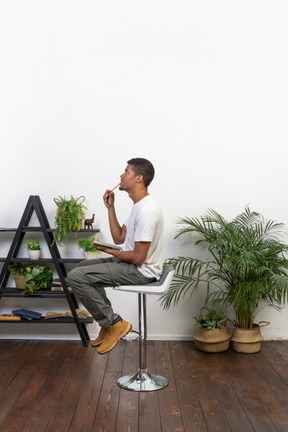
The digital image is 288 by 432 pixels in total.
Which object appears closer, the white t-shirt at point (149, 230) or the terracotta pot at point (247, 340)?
the white t-shirt at point (149, 230)

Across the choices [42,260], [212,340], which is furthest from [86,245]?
[212,340]

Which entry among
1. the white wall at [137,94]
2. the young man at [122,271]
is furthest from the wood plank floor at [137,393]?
the white wall at [137,94]

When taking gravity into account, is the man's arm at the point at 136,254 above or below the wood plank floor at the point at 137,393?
above

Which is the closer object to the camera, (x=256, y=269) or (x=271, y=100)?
(x=256, y=269)

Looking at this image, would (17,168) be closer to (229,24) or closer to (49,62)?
(49,62)

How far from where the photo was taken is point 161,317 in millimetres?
4422

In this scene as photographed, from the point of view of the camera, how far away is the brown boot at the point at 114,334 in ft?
10.2

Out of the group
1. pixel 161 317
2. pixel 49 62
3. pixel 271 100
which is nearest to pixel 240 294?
Result: pixel 161 317

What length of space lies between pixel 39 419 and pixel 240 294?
1864 mm

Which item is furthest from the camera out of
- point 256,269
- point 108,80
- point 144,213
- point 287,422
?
point 108,80

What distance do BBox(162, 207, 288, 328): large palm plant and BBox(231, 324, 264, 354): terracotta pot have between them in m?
0.08

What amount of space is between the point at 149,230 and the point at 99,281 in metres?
0.44

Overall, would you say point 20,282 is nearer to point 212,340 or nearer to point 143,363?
point 143,363

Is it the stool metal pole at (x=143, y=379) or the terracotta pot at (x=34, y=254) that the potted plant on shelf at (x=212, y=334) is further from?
the terracotta pot at (x=34, y=254)
